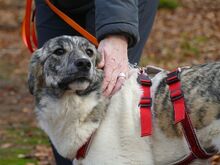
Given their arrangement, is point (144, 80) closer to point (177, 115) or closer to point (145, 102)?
point (145, 102)

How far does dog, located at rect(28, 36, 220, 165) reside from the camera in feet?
12.1

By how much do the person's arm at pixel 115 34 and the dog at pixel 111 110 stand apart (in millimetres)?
81

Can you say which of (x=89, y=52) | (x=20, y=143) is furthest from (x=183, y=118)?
(x=20, y=143)

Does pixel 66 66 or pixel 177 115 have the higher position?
pixel 66 66

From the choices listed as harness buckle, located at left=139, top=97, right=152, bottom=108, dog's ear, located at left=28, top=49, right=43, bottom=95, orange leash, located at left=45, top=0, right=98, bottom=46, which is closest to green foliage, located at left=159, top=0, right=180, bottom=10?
orange leash, located at left=45, top=0, right=98, bottom=46

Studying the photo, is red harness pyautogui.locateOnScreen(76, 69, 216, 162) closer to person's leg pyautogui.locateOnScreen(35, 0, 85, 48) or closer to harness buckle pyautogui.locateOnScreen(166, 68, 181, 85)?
harness buckle pyautogui.locateOnScreen(166, 68, 181, 85)

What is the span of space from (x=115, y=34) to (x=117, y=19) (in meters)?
0.10

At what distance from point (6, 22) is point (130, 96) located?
12164 mm

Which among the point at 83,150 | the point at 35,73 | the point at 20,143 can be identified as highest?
the point at 35,73

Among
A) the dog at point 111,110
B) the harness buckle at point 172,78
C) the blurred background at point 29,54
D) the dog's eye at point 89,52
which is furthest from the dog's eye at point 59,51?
the blurred background at point 29,54

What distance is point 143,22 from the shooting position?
463cm

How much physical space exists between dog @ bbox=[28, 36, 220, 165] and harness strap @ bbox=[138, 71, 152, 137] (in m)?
0.05

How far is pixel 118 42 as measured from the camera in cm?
379

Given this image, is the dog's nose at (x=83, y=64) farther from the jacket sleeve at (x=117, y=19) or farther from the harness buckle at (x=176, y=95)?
the harness buckle at (x=176, y=95)
